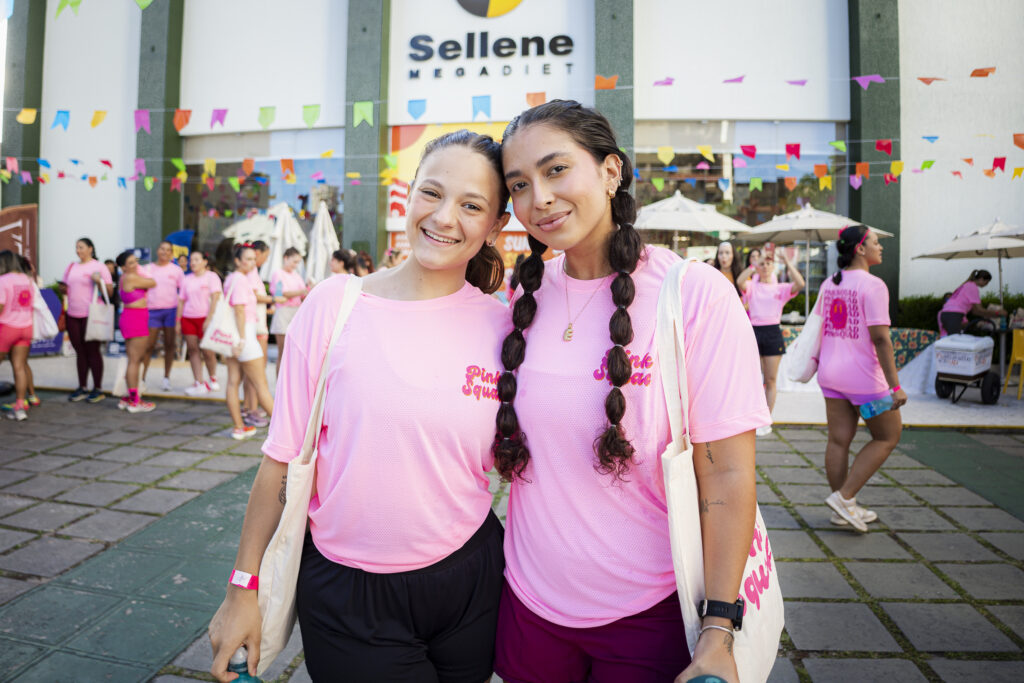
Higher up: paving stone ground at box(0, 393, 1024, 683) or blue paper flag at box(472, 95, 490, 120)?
blue paper flag at box(472, 95, 490, 120)

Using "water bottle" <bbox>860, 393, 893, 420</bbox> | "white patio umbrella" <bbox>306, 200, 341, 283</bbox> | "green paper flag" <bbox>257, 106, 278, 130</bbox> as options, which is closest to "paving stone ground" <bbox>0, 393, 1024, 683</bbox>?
"water bottle" <bbox>860, 393, 893, 420</bbox>

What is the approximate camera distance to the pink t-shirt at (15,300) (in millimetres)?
6973

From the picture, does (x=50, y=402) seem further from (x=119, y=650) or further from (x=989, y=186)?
(x=989, y=186)

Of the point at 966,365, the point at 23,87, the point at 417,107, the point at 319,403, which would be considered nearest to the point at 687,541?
the point at 319,403

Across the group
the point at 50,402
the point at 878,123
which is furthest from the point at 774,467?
the point at 878,123

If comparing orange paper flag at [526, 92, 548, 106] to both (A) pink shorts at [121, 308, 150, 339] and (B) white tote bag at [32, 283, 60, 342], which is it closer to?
(A) pink shorts at [121, 308, 150, 339]

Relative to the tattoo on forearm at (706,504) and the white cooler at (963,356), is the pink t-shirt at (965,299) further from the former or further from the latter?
the tattoo on forearm at (706,504)

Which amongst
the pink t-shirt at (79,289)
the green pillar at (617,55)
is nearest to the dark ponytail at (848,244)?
the pink t-shirt at (79,289)

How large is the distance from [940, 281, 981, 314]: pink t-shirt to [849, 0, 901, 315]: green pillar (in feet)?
7.70

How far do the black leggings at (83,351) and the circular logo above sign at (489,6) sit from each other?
9037 millimetres

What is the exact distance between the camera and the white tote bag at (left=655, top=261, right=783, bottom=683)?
1.36 metres

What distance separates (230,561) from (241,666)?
2.42 m

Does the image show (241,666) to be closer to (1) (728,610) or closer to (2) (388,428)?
(2) (388,428)

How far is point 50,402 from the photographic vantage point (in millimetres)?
7895
